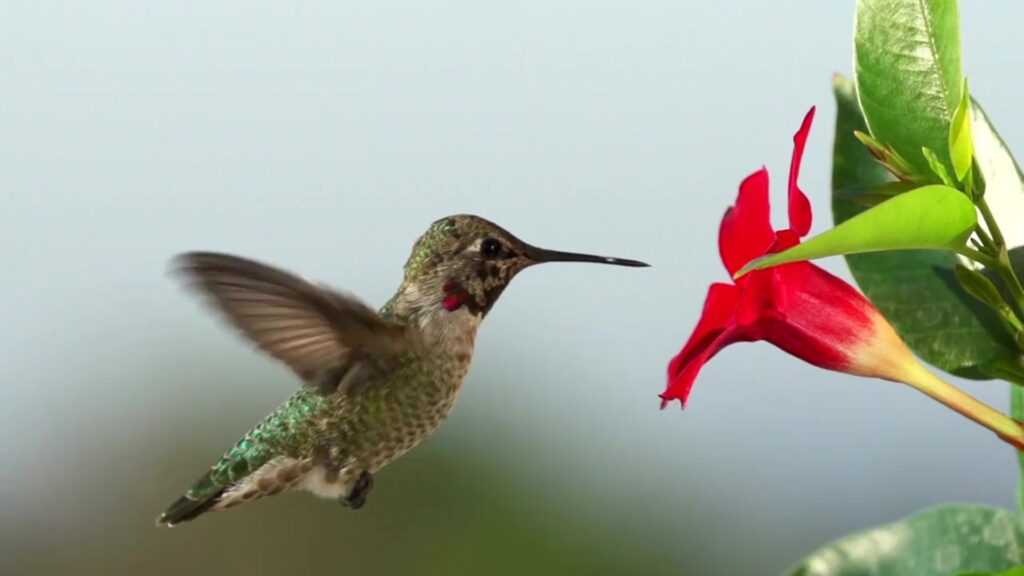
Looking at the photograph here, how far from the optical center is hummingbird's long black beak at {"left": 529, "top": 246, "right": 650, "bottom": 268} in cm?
105

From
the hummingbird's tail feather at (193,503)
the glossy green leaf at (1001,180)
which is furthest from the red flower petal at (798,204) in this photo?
the hummingbird's tail feather at (193,503)

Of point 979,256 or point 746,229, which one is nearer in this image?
point 979,256

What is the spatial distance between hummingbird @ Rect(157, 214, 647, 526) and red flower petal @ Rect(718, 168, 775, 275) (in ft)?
0.66

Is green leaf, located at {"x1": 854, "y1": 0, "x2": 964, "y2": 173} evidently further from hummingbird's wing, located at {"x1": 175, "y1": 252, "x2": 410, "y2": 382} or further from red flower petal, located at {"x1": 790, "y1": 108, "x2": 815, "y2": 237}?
hummingbird's wing, located at {"x1": 175, "y1": 252, "x2": 410, "y2": 382}

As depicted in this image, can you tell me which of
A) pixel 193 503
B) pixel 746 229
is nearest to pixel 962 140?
pixel 746 229

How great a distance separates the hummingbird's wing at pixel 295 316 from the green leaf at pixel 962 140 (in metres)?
0.58

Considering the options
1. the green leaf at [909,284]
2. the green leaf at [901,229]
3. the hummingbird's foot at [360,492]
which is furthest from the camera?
the hummingbird's foot at [360,492]

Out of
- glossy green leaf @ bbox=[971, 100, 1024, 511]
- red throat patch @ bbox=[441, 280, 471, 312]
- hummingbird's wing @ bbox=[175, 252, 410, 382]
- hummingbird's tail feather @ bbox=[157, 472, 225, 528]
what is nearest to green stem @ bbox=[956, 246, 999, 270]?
glossy green leaf @ bbox=[971, 100, 1024, 511]

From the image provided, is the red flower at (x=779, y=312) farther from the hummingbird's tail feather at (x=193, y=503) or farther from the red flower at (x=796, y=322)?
the hummingbird's tail feather at (x=193, y=503)

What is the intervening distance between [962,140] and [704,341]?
24 centimetres

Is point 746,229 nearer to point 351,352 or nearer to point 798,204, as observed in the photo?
point 798,204

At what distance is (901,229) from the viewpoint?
2.76 feet

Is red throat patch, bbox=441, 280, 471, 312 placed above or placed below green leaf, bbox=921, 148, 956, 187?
below

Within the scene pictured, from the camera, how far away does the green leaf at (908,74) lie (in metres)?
0.98
